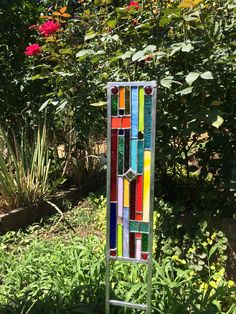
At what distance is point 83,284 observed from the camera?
298 cm

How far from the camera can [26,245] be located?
4090 mm

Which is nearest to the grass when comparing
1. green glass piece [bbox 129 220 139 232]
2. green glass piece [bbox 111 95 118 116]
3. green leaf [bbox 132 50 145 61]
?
green glass piece [bbox 129 220 139 232]

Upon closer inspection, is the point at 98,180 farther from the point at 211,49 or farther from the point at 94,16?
the point at 211,49

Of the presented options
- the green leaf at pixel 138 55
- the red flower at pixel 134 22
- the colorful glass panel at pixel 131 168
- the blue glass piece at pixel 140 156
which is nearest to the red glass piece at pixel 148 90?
the colorful glass panel at pixel 131 168

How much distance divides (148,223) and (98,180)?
3.36 meters

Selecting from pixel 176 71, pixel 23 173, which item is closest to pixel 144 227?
pixel 176 71

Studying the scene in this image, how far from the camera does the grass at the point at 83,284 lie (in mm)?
2748

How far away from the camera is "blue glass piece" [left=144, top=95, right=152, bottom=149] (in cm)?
220

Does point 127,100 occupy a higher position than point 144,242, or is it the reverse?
point 127,100

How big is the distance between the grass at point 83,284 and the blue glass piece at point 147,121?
1001 mm

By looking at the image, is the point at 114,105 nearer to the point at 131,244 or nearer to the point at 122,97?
the point at 122,97

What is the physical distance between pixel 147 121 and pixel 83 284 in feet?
4.22

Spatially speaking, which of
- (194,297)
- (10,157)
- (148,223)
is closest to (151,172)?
(148,223)

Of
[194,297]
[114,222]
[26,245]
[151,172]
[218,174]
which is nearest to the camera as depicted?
[151,172]
